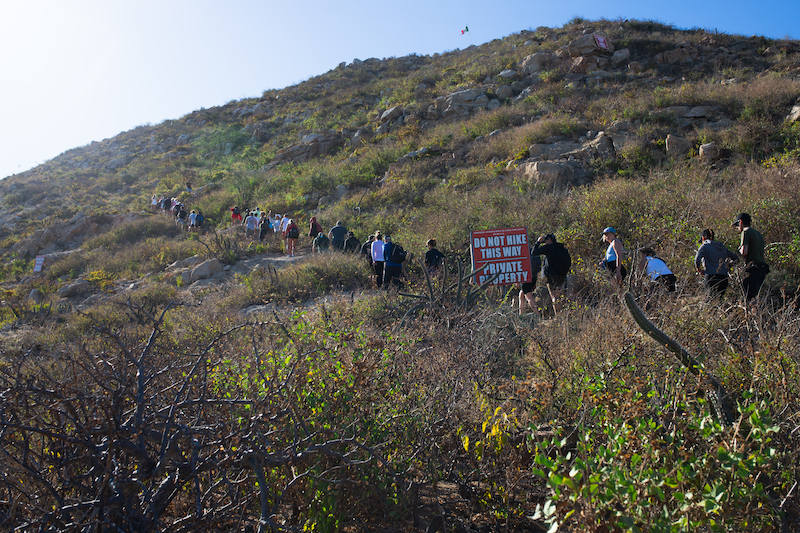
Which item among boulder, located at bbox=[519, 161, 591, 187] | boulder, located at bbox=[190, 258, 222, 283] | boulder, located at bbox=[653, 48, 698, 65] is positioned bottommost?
boulder, located at bbox=[190, 258, 222, 283]

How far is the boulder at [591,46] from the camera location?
21.6 metres

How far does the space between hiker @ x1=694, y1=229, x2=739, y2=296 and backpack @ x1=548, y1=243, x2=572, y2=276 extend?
1.79 meters

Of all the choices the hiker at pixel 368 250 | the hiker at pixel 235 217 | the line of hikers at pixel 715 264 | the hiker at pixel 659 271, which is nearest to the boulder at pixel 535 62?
the hiker at pixel 235 217

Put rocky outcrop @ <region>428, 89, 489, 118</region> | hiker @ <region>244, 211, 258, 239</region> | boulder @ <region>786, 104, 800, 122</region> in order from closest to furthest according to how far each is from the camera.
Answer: boulder @ <region>786, 104, 800, 122</region> < hiker @ <region>244, 211, 258, 239</region> < rocky outcrop @ <region>428, 89, 489, 118</region>

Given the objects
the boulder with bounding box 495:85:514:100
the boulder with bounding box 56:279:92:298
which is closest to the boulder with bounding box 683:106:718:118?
the boulder with bounding box 495:85:514:100

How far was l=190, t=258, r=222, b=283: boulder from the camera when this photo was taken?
40.7 feet

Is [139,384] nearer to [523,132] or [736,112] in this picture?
[523,132]

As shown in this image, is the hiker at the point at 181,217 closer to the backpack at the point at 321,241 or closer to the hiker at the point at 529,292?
the backpack at the point at 321,241

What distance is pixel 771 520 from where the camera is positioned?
2.08 meters

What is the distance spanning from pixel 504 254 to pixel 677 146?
863 cm

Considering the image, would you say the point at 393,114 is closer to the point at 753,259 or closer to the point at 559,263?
the point at 559,263

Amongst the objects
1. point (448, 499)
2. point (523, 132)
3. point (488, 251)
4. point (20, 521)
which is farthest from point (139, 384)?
point (523, 132)

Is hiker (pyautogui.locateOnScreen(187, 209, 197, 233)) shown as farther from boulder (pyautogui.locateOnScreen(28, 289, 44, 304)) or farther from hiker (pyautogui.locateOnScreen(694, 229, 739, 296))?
hiker (pyautogui.locateOnScreen(694, 229, 739, 296))

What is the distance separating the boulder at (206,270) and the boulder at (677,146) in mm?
13474
